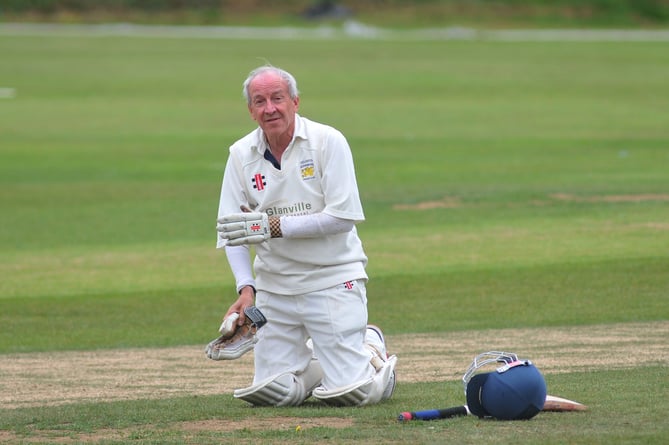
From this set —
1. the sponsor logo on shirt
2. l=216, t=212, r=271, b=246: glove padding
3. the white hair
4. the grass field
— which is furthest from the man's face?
the grass field

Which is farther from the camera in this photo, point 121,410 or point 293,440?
point 121,410

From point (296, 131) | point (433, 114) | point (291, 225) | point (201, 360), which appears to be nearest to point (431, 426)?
point (291, 225)

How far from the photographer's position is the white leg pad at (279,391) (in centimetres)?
826

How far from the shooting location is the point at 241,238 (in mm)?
7840

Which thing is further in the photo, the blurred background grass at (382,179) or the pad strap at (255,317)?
the blurred background grass at (382,179)

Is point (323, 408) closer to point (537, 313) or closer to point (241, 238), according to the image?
point (241, 238)

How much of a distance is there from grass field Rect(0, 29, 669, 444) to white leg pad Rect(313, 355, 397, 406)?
0.13m

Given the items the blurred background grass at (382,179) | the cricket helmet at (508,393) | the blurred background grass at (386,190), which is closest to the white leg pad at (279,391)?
the cricket helmet at (508,393)

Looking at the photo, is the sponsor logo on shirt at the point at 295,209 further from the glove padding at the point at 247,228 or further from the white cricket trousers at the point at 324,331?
the white cricket trousers at the point at 324,331

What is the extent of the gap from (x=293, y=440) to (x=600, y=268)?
360 inches

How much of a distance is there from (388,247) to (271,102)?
9.69 meters

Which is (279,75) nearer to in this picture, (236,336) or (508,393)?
(236,336)

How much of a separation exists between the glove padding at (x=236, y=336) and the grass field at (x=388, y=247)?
14.3 inches

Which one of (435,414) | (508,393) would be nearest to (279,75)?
(435,414)
